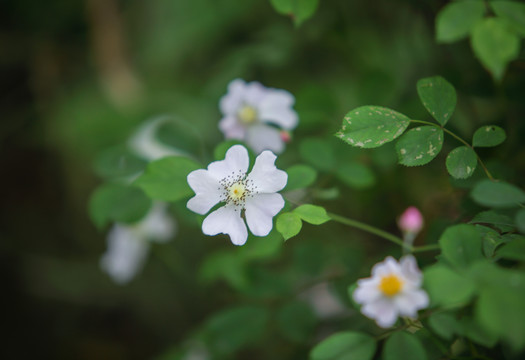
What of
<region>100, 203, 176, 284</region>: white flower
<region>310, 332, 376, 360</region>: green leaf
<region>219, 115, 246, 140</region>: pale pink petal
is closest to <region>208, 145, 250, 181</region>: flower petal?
<region>219, 115, 246, 140</region>: pale pink petal

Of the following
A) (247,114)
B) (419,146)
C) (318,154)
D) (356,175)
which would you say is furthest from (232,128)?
(419,146)

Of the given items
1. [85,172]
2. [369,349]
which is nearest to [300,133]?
[369,349]

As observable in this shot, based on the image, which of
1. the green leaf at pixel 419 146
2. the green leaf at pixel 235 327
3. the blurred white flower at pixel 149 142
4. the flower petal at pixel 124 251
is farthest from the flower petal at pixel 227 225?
the flower petal at pixel 124 251

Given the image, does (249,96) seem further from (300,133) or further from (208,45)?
(208,45)

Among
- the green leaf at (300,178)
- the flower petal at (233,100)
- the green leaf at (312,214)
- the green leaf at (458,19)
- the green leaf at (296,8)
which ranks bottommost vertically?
the green leaf at (312,214)

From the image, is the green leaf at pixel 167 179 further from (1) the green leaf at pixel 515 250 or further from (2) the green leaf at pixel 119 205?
(1) the green leaf at pixel 515 250
